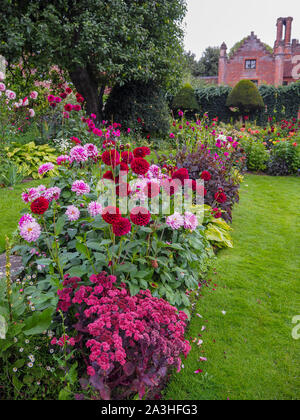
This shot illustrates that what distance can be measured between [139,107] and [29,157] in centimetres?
526

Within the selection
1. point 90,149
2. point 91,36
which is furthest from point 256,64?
point 90,149

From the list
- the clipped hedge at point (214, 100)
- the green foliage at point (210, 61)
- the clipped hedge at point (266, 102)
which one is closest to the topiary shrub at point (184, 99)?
the clipped hedge at point (214, 100)

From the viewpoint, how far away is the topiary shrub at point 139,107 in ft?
31.7

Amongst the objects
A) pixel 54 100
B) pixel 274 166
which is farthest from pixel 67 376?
pixel 274 166

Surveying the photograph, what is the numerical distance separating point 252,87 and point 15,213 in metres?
15.1

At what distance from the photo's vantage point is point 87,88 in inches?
351

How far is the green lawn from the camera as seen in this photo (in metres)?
1.89

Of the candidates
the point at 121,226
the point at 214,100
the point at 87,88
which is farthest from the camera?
the point at 214,100

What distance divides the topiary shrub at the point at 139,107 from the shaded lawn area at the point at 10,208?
5.54m

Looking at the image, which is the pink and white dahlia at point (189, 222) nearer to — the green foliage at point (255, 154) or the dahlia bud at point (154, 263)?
the dahlia bud at point (154, 263)

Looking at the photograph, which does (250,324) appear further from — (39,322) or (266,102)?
(266,102)
